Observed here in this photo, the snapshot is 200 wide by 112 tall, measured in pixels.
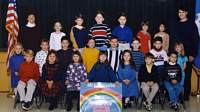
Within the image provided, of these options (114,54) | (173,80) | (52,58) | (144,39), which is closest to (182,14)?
(144,39)

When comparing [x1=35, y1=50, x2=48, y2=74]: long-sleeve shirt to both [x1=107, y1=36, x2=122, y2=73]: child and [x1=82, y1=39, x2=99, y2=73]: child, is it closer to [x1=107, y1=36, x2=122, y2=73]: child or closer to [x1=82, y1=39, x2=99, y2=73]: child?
[x1=82, y1=39, x2=99, y2=73]: child

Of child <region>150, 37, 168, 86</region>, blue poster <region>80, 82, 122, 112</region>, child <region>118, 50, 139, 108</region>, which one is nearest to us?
blue poster <region>80, 82, 122, 112</region>

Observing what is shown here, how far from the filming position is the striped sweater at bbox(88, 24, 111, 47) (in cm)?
896

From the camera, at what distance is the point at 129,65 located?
8586mm

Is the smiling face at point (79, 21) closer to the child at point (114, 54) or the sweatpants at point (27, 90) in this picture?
the child at point (114, 54)

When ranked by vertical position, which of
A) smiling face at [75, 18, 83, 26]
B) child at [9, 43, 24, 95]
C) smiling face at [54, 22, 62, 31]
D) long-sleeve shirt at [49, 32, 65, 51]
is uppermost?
smiling face at [75, 18, 83, 26]

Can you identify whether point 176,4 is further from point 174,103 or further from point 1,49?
point 1,49

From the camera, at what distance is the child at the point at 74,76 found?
8.43 m

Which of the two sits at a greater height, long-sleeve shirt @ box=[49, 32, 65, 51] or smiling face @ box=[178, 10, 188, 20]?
smiling face @ box=[178, 10, 188, 20]

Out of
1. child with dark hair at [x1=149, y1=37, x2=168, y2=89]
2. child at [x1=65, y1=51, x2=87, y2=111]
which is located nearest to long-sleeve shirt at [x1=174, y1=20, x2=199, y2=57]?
child with dark hair at [x1=149, y1=37, x2=168, y2=89]

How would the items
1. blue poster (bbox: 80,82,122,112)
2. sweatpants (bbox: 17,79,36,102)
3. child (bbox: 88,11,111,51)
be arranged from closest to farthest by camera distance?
blue poster (bbox: 80,82,122,112) < sweatpants (bbox: 17,79,36,102) < child (bbox: 88,11,111,51)

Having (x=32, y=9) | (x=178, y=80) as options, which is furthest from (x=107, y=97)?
(x=32, y=9)

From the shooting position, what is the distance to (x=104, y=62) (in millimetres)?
8477

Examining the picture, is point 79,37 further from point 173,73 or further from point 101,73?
point 173,73
